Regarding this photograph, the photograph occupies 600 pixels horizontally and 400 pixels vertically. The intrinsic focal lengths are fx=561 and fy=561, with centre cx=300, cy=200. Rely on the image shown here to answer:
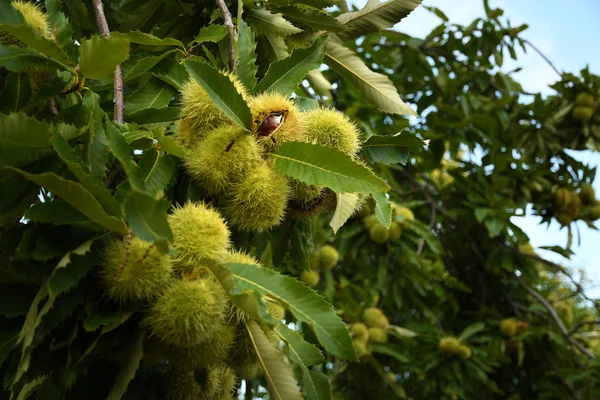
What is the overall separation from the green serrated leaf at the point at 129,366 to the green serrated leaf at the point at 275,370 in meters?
0.19

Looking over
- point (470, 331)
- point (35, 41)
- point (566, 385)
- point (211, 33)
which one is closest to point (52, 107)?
point (35, 41)

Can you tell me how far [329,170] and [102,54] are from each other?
0.46 metres

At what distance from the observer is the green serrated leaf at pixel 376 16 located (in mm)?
1521

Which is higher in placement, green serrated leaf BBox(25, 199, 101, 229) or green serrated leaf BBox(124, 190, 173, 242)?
green serrated leaf BBox(124, 190, 173, 242)

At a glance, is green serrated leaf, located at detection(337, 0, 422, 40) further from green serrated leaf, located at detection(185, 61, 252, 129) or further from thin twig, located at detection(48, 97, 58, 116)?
thin twig, located at detection(48, 97, 58, 116)

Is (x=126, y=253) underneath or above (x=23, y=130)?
underneath

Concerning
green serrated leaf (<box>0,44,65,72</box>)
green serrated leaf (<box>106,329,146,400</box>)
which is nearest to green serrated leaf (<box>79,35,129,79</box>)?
green serrated leaf (<box>0,44,65,72</box>)

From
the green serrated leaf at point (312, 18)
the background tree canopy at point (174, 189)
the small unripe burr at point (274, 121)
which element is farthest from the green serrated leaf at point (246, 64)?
the green serrated leaf at point (312, 18)

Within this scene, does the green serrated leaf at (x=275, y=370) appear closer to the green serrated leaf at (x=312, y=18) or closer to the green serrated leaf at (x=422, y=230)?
the green serrated leaf at (x=312, y=18)

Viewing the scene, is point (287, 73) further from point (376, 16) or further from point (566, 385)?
point (566, 385)

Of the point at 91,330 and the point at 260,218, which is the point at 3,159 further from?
the point at 260,218

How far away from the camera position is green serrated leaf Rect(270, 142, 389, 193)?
104 centimetres

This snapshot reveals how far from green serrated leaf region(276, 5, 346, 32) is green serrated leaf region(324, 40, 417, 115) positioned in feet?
0.17

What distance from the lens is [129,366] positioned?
89 centimetres
